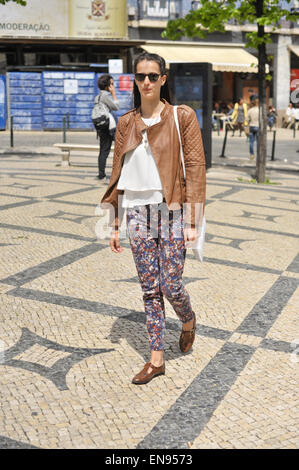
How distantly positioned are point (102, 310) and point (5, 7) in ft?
79.6

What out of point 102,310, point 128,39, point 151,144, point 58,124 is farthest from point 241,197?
point 128,39

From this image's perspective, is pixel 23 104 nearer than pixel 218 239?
No

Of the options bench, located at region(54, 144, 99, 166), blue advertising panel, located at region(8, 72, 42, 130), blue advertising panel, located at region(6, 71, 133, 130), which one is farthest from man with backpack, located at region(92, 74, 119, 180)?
blue advertising panel, located at region(8, 72, 42, 130)

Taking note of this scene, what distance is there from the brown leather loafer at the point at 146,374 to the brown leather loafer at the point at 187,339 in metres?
0.31

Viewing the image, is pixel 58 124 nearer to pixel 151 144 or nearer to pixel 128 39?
pixel 128 39

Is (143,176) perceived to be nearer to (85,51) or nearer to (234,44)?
(85,51)

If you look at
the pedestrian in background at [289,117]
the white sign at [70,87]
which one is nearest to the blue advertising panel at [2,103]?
the white sign at [70,87]

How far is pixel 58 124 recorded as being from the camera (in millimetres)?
24812

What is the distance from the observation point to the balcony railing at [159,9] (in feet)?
91.7

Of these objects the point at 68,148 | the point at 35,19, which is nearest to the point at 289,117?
the point at 35,19

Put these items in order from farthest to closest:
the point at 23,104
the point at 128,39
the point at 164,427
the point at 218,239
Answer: the point at 128,39, the point at 23,104, the point at 218,239, the point at 164,427

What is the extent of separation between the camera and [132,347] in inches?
150

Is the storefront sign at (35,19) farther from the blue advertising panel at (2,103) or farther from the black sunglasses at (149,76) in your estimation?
the black sunglasses at (149,76)

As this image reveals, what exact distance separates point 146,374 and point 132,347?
0.47 metres
